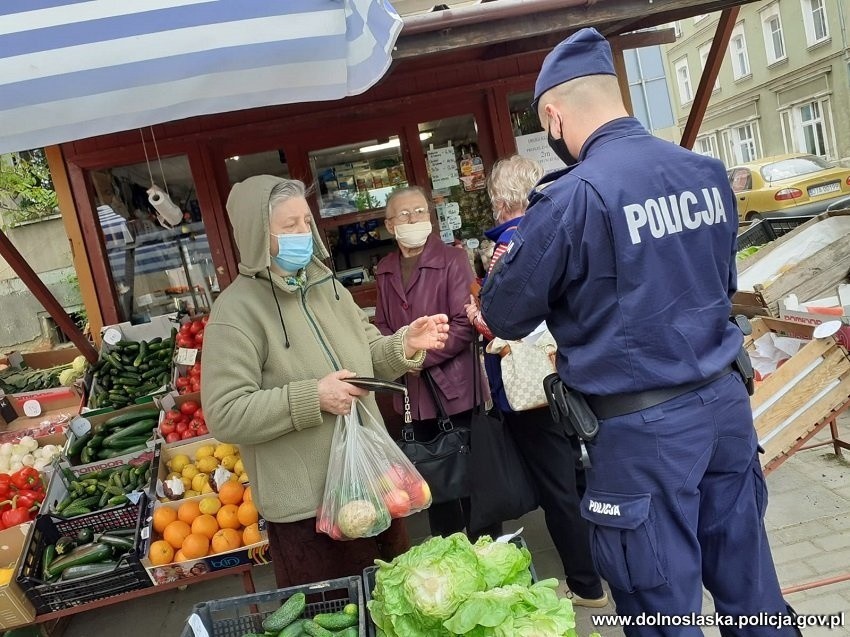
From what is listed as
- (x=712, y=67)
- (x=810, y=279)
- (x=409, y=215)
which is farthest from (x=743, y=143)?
(x=409, y=215)

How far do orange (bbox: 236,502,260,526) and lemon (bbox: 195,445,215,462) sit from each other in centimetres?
64

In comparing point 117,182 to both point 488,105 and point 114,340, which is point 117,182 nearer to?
point 114,340

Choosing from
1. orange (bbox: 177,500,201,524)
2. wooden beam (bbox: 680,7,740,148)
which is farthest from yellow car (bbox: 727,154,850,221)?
orange (bbox: 177,500,201,524)

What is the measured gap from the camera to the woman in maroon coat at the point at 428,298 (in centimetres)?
305

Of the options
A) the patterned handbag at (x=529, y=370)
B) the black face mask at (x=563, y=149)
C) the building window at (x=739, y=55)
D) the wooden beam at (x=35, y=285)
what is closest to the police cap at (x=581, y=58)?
the black face mask at (x=563, y=149)

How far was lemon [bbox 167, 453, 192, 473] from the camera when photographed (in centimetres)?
369

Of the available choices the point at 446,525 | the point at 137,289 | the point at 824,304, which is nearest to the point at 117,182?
the point at 137,289

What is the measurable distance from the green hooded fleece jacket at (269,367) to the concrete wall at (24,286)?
1167 cm

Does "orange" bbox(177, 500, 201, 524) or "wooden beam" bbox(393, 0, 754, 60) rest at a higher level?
"wooden beam" bbox(393, 0, 754, 60)

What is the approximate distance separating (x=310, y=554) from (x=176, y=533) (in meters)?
1.27

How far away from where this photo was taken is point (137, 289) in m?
5.15

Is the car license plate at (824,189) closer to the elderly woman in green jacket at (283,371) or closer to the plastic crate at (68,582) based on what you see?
the elderly woman in green jacket at (283,371)

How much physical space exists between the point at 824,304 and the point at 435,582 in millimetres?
3471

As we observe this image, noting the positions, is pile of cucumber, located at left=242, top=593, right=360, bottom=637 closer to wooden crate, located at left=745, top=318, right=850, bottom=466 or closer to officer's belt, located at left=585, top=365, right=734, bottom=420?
officer's belt, located at left=585, top=365, right=734, bottom=420
